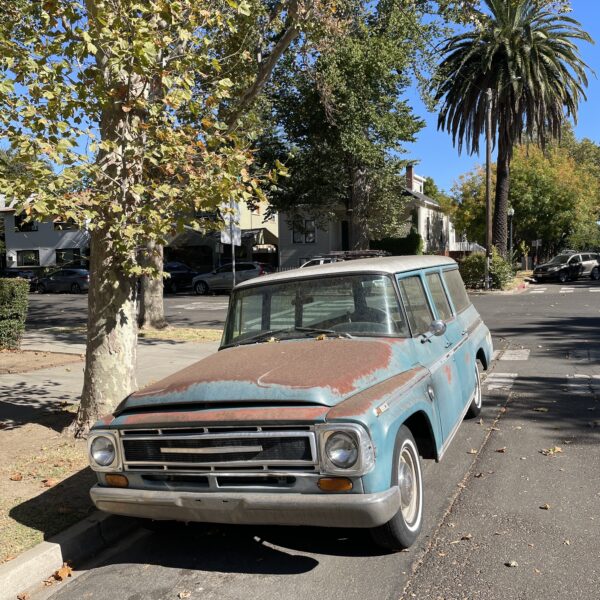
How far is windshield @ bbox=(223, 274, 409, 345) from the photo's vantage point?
4633mm

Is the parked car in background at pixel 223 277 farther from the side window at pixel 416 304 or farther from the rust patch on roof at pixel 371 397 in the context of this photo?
the rust patch on roof at pixel 371 397

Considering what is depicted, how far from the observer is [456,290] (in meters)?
6.68

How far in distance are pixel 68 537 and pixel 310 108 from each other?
76.4 feet

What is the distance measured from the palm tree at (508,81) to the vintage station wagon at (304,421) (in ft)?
83.5

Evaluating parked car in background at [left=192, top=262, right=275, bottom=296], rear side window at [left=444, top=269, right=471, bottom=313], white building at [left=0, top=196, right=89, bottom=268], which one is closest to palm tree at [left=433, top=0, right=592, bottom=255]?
parked car in background at [left=192, top=262, right=275, bottom=296]

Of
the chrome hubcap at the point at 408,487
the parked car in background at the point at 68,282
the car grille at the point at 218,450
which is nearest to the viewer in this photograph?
the car grille at the point at 218,450

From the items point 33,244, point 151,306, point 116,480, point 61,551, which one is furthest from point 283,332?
point 33,244

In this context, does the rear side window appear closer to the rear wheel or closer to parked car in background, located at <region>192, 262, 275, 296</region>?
parked car in background, located at <region>192, 262, 275, 296</region>

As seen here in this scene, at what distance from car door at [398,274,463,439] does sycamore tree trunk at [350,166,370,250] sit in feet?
78.9

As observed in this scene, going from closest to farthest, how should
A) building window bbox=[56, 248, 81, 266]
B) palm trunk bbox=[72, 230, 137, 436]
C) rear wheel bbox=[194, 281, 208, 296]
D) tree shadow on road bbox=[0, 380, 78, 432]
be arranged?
palm trunk bbox=[72, 230, 137, 436] < tree shadow on road bbox=[0, 380, 78, 432] < building window bbox=[56, 248, 81, 266] < rear wheel bbox=[194, 281, 208, 296]

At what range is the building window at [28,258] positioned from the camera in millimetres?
51438

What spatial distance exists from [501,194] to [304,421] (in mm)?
29668

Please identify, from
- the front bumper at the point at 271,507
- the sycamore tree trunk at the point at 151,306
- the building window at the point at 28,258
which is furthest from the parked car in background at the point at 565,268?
the building window at the point at 28,258

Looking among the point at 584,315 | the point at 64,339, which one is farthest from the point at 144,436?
the point at 584,315
